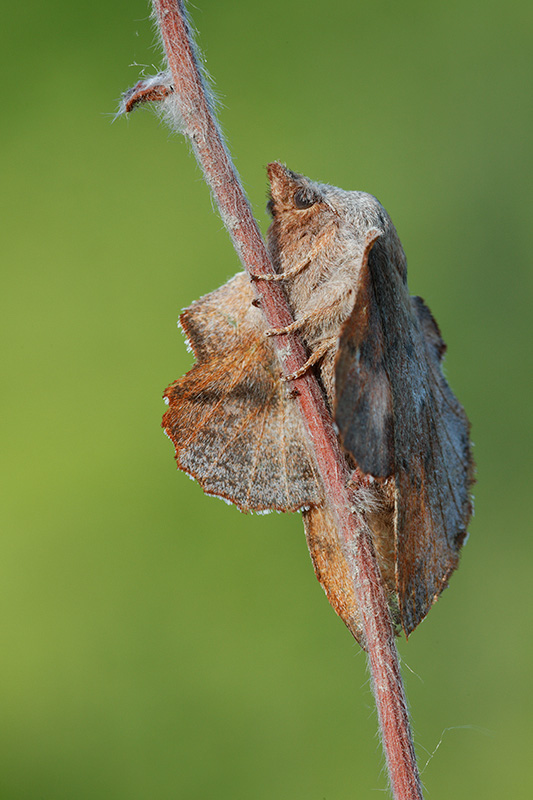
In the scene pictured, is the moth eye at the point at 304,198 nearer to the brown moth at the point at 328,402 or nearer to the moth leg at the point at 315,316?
the brown moth at the point at 328,402

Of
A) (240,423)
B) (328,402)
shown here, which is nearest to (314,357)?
(328,402)

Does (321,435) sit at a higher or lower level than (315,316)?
lower

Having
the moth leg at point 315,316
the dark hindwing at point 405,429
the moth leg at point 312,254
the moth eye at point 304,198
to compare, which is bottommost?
the dark hindwing at point 405,429

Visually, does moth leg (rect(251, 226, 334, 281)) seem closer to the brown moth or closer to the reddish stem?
the brown moth

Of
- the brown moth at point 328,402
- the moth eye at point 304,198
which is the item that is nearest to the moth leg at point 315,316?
the brown moth at point 328,402

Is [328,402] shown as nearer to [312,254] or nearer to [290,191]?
[312,254]

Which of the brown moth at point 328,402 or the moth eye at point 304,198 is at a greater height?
the moth eye at point 304,198
